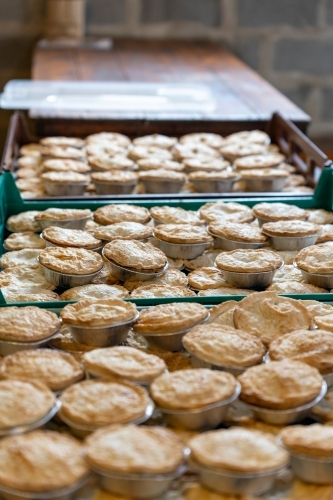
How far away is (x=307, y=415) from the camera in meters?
1.28

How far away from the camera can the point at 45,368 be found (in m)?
1.32

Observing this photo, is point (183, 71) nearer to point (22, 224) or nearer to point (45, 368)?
point (22, 224)


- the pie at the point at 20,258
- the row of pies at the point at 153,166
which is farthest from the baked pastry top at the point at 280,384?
the row of pies at the point at 153,166

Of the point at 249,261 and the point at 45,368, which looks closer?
the point at 45,368

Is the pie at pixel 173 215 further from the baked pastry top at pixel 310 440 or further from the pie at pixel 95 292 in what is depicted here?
the baked pastry top at pixel 310 440

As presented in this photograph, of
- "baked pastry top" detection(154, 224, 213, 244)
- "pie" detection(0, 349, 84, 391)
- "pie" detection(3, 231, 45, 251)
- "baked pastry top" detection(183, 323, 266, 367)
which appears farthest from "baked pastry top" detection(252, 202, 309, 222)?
"pie" detection(0, 349, 84, 391)

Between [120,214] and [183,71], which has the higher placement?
[183,71]

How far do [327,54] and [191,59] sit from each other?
137cm

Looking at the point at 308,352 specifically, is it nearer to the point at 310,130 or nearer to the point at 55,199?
the point at 55,199

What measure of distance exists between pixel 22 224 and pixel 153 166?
75cm

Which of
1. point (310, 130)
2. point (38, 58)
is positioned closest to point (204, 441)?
point (38, 58)

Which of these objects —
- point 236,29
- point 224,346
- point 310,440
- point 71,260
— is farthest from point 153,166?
point 236,29

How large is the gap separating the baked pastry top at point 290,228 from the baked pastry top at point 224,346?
66 cm

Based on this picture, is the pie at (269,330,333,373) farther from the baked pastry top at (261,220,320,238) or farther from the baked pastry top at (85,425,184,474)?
the baked pastry top at (261,220,320,238)
